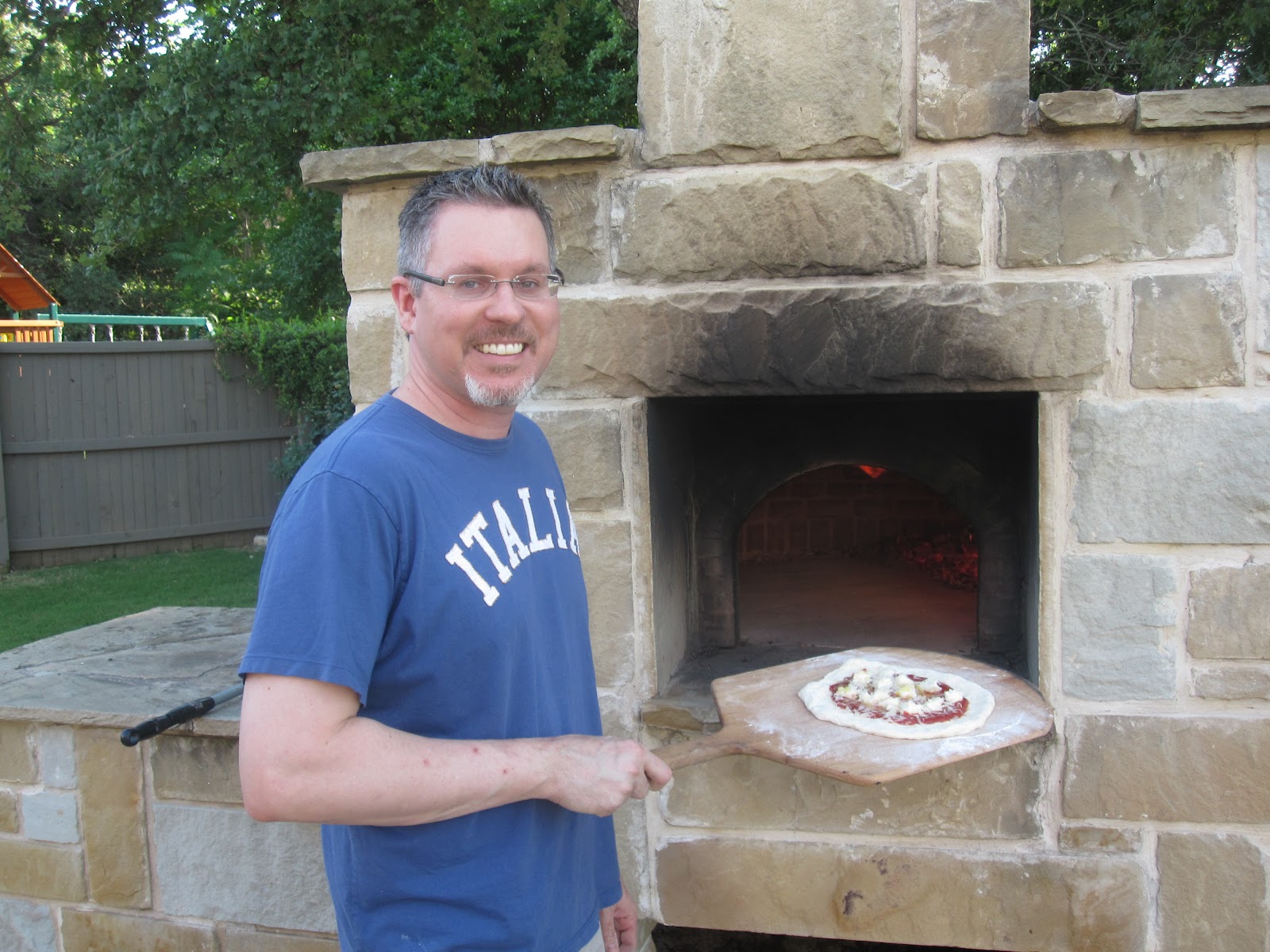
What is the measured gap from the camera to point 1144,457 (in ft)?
6.76

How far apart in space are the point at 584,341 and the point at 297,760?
1.29 m

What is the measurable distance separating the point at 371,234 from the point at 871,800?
175cm

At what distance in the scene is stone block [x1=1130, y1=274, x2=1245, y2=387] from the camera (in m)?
2.01

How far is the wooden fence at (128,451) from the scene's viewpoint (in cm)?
840

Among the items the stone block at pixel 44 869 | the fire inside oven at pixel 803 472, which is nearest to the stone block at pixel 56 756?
the stone block at pixel 44 869

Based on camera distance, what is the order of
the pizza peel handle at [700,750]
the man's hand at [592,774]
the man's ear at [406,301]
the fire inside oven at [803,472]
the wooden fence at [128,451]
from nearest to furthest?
the man's hand at [592,774], the man's ear at [406,301], the pizza peel handle at [700,750], the fire inside oven at [803,472], the wooden fence at [128,451]

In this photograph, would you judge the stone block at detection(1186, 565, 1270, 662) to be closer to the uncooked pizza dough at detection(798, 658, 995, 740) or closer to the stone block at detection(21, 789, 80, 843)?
the uncooked pizza dough at detection(798, 658, 995, 740)

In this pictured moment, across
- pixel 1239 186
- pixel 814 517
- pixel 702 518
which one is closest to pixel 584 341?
pixel 702 518

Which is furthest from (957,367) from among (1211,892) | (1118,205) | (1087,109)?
(1211,892)

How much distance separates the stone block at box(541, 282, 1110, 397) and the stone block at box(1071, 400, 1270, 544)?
0.14 metres

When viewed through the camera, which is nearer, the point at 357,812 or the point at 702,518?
the point at 357,812

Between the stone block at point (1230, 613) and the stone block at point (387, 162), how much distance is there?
5.97 ft

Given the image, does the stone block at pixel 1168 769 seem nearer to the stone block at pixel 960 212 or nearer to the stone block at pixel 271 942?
the stone block at pixel 960 212

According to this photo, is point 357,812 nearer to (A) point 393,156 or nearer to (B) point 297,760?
(B) point 297,760
